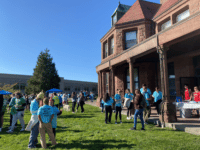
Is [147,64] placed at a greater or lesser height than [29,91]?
greater

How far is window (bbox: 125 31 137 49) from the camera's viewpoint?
15.0m

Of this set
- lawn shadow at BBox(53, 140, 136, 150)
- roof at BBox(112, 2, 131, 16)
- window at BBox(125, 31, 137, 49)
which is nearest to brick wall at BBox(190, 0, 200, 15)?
window at BBox(125, 31, 137, 49)

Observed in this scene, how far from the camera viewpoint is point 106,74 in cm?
2038

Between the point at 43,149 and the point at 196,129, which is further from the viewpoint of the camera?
the point at 196,129

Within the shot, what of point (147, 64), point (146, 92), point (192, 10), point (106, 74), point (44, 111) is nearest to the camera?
point (44, 111)

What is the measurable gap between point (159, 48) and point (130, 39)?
758 centimetres

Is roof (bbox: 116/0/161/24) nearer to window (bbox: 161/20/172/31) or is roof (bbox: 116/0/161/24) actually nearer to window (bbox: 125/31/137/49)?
window (bbox: 125/31/137/49)

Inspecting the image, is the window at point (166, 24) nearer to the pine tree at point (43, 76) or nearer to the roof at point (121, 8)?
the roof at point (121, 8)

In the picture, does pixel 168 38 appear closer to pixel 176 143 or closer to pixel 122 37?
→ pixel 176 143

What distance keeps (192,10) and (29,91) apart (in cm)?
2906

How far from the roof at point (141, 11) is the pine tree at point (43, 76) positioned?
2006cm

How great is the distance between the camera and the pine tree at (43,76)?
29688 millimetres

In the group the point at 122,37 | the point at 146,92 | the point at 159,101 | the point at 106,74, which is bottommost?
the point at 159,101

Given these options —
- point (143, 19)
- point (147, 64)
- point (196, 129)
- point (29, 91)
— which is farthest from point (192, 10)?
point (29, 91)
